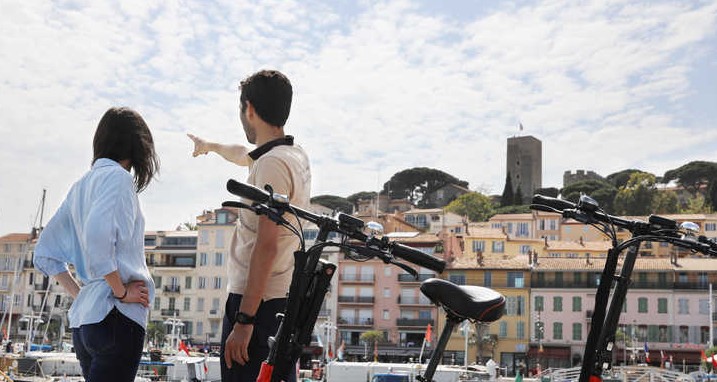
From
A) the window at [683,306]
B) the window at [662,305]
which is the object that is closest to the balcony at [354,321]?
the window at [662,305]

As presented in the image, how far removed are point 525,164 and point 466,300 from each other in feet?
536

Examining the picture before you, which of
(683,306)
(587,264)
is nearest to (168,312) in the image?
(587,264)

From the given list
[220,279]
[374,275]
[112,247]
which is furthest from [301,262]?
[220,279]

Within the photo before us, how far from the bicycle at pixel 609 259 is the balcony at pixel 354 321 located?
232 ft

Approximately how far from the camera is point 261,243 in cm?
379

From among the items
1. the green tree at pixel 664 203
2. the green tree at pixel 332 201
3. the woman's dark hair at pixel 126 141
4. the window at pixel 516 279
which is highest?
the green tree at pixel 332 201

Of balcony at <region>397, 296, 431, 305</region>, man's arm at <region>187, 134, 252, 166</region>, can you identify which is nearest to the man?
man's arm at <region>187, 134, 252, 166</region>

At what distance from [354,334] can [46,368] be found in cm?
2875

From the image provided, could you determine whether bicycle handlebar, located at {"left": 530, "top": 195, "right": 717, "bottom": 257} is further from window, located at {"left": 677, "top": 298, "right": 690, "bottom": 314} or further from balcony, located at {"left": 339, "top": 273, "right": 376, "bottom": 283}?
balcony, located at {"left": 339, "top": 273, "right": 376, "bottom": 283}

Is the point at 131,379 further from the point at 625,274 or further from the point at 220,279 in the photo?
the point at 220,279

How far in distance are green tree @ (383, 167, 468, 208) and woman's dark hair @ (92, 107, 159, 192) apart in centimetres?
14050

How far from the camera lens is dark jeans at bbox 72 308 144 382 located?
3660mm

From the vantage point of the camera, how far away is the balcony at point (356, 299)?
7431 cm

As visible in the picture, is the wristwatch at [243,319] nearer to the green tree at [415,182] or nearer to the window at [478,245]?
the window at [478,245]
